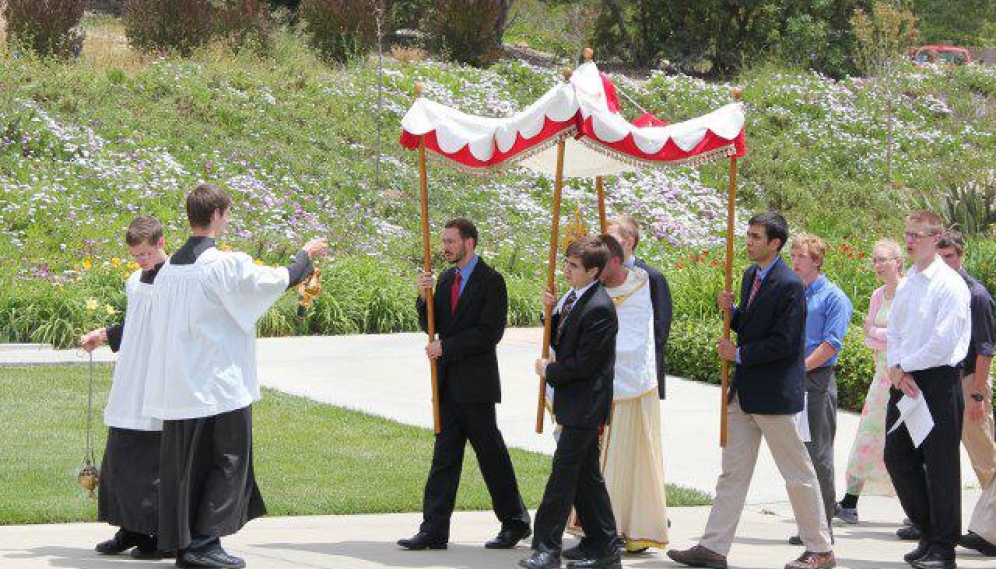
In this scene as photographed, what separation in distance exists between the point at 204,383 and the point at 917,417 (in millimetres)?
3474

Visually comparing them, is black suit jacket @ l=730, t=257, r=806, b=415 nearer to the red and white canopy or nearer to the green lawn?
the red and white canopy

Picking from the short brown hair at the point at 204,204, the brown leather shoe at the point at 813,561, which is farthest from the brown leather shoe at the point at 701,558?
the short brown hair at the point at 204,204

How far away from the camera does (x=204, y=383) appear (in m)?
7.46

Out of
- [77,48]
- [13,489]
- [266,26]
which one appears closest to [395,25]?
[266,26]

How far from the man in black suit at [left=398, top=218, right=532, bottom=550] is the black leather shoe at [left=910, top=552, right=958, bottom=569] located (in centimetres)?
196

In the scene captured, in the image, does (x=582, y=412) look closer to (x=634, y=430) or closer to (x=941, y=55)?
(x=634, y=430)

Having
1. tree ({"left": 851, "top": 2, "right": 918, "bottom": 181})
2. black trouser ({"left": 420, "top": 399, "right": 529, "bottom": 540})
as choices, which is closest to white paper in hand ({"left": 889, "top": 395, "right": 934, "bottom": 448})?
black trouser ({"left": 420, "top": 399, "right": 529, "bottom": 540})

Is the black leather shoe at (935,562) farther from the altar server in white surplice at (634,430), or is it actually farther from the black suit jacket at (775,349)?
the altar server in white surplice at (634,430)

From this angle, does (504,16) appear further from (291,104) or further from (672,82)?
(291,104)

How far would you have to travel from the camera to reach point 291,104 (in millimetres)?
23719

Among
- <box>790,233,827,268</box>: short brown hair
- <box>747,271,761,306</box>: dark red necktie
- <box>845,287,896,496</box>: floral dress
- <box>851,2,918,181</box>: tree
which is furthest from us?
<box>851,2,918,181</box>: tree

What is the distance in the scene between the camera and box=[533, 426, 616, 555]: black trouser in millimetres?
7664

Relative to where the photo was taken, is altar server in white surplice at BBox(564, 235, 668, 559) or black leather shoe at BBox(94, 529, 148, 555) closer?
black leather shoe at BBox(94, 529, 148, 555)

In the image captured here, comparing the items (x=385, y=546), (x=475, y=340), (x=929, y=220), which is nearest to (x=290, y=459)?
(x=385, y=546)
